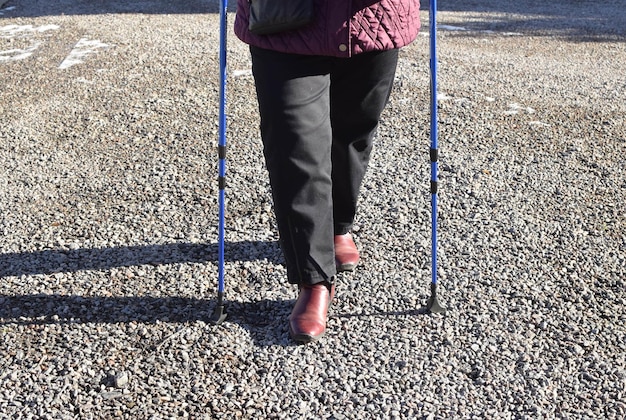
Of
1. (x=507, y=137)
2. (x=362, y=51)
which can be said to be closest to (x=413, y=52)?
(x=507, y=137)

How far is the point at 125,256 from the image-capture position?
162 inches

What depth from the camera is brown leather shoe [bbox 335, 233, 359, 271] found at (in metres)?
3.90

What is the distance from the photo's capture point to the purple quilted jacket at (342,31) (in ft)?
10.1

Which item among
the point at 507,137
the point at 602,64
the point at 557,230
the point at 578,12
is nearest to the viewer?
the point at 557,230

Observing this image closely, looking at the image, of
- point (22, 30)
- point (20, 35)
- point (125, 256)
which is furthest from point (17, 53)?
point (125, 256)

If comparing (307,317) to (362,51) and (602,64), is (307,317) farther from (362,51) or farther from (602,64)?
(602,64)

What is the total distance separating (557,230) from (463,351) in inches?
53.4

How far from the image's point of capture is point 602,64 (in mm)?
7969

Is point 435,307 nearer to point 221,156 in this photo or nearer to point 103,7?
point 221,156

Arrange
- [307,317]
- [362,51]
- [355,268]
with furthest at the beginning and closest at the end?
1. [355,268]
2. [307,317]
3. [362,51]

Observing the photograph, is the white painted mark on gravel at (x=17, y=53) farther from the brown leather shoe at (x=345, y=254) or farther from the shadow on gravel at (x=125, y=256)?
the brown leather shoe at (x=345, y=254)

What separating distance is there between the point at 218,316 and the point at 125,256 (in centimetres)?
84

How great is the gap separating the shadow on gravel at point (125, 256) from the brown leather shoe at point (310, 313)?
2.15ft

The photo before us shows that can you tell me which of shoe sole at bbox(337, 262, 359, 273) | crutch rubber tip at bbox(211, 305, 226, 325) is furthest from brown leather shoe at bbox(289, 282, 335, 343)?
shoe sole at bbox(337, 262, 359, 273)
